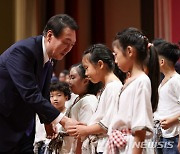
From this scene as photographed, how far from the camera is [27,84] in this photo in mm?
2297

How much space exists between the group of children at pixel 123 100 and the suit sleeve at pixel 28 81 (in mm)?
195

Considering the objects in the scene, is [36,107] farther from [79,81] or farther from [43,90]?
[79,81]

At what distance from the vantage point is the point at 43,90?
101 inches

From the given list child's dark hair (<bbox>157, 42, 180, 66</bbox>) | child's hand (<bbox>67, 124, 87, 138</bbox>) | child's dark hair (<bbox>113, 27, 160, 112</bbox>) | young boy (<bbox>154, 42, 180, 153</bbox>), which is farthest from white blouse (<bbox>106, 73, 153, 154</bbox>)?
child's dark hair (<bbox>157, 42, 180, 66</bbox>)

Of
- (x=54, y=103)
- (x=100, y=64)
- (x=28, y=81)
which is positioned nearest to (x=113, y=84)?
(x=100, y=64)

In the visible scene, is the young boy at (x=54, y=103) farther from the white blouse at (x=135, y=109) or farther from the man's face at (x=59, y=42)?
the white blouse at (x=135, y=109)

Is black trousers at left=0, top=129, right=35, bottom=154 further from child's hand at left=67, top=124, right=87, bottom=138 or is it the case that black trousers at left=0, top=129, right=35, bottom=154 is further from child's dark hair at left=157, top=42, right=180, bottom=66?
child's dark hair at left=157, top=42, right=180, bottom=66

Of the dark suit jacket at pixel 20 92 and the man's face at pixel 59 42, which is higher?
the man's face at pixel 59 42

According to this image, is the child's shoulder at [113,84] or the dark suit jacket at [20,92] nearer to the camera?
the dark suit jacket at [20,92]

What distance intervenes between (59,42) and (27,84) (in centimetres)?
30

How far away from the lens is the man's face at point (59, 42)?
243cm

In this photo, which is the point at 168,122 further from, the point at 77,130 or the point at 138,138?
the point at 138,138

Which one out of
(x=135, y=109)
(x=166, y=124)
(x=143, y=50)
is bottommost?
(x=166, y=124)

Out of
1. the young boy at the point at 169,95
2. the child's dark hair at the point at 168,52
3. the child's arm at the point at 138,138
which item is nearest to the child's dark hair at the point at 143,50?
the child's arm at the point at 138,138
